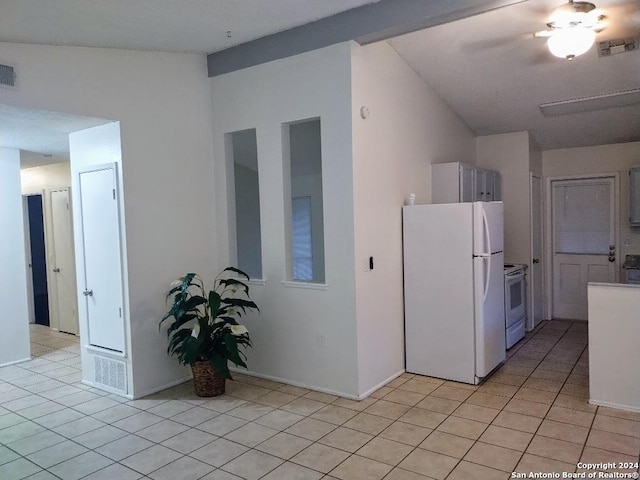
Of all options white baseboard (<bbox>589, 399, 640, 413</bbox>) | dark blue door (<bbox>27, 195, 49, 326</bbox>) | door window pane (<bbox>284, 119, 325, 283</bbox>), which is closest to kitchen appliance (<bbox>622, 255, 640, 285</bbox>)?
white baseboard (<bbox>589, 399, 640, 413</bbox>)

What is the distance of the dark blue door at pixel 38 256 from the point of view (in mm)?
7000

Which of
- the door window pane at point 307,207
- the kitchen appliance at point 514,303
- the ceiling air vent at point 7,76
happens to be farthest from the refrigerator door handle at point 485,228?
the ceiling air vent at point 7,76

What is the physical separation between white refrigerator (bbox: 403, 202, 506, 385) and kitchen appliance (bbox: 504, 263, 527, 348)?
56 cm

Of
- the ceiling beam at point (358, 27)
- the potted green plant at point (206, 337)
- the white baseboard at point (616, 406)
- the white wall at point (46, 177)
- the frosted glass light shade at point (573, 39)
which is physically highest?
the ceiling beam at point (358, 27)

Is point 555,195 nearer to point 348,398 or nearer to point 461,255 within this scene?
point 461,255

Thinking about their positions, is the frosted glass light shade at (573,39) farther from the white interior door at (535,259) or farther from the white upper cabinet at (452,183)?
the white interior door at (535,259)

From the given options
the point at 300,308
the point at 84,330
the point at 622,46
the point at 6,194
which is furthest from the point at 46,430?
the point at 622,46

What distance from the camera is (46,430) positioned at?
3.48m

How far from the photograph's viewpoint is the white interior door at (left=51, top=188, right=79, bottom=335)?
6.32 metres

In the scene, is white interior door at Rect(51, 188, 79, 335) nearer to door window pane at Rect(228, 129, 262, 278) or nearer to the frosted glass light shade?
door window pane at Rect(228, 129, 262, 278)

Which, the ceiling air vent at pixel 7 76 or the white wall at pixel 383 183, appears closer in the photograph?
the ceiling air vent at pixel 7 76

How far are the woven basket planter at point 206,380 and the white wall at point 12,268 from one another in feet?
8.37

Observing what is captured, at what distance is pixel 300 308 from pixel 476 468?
188 cm

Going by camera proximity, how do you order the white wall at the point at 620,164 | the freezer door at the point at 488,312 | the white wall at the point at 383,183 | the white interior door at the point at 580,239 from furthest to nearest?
the white interior door at the point at 580,239 → the white wall at the point at 620,164 → the freezer door at the point at 488,312 → the white wall at the point at 383,183
